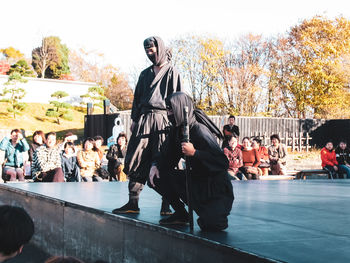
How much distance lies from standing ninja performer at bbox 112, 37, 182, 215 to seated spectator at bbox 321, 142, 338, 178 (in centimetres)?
924

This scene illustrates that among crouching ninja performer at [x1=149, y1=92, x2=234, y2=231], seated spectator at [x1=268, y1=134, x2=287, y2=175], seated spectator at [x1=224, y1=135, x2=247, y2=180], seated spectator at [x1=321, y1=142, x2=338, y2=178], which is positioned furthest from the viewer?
seated spectator at [x1=321, y1=142, x2=338, y2=178]

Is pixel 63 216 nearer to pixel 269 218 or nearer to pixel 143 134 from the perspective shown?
pixel 143 134

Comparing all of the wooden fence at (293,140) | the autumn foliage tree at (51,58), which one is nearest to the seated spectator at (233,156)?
the wooden fence at (293,140)

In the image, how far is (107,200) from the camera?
625 cm

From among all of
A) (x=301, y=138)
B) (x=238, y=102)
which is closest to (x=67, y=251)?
(x=301, y=138)

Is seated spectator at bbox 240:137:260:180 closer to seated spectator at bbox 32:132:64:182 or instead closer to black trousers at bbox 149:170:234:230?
seated spectator at bbox 32:132:64:182

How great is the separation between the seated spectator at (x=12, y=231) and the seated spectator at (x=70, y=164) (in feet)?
23.6

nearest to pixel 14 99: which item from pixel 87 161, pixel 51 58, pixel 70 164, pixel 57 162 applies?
pixel 51 58

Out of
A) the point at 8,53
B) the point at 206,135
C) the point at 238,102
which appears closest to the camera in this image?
the point at 206,135

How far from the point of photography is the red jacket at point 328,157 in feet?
44.3

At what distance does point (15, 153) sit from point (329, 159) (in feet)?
26.5

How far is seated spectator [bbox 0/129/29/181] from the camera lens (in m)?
10.1

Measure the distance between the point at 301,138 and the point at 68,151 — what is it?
21337 millimetres

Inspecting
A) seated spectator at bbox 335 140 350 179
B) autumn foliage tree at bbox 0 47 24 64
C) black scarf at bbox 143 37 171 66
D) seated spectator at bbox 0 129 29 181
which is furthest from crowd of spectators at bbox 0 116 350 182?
autumn foliage tree at bbox 0 47 24 64
